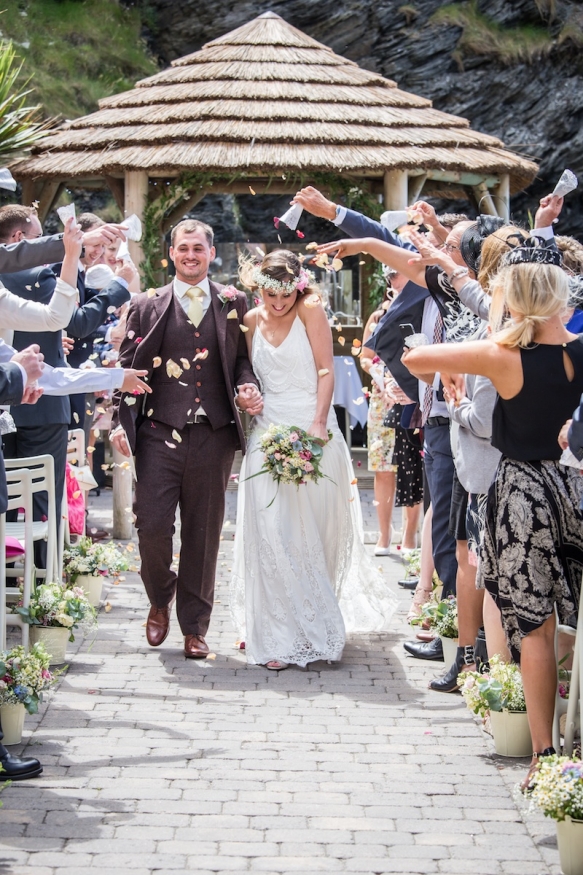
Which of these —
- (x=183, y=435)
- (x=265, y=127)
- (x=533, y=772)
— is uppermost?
(x=265, y=127)

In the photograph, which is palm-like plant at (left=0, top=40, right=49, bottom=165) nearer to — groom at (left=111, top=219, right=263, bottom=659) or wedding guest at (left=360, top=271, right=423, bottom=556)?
wedding guest at (left=360, top=271, right=423, bottom=556)

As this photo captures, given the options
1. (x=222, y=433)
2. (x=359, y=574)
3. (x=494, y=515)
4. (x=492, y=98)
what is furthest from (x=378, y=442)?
(x=492, y=98)

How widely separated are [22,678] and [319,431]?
2.46 meters

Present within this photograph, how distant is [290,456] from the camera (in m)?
6.54

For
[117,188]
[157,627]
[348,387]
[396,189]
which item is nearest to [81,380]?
[157,627]

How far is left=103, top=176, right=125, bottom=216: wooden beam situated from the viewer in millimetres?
14186

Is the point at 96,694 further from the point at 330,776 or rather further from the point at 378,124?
the point at 378,124

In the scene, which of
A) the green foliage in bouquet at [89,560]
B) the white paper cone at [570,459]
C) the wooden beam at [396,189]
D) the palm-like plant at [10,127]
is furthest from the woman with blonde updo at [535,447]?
→ the palm-like plant at [10,127]

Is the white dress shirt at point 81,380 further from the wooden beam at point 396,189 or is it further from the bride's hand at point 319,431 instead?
the wooden beam at point 396,189

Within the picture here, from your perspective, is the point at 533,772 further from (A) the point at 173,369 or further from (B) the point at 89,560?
(B) the point at 89,560

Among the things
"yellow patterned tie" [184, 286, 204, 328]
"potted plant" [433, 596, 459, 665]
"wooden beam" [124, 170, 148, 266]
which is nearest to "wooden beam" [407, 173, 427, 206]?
"wooden beam" [124, 170, 148, 266]

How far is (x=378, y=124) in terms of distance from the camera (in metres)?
13.5

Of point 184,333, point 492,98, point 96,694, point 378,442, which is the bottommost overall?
point 96,694

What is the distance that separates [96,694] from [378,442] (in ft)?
13.6
